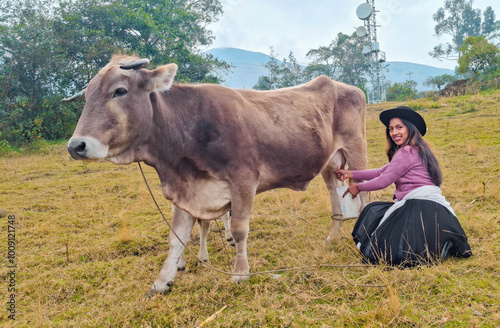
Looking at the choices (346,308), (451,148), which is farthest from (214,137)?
(451,148)

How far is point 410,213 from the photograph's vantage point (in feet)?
11.3

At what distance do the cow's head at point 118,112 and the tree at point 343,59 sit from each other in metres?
47.3

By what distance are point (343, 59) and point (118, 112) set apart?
49.6 meters

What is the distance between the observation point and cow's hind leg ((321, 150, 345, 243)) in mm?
4637

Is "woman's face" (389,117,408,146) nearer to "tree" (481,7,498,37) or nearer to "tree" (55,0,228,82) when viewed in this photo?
"tree" (55,0,228,82)

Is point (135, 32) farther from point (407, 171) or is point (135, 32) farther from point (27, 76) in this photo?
point (407, 171)

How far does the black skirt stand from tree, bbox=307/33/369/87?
154 feet

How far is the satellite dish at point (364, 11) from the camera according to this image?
3809 centimetres

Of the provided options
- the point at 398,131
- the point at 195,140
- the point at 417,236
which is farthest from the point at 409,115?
the point at 195,140

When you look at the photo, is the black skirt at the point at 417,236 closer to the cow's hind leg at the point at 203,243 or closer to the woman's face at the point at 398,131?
the woman's face at the point at 398,131

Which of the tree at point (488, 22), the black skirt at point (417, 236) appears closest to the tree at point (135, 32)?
the black skirt at point (417, 236)

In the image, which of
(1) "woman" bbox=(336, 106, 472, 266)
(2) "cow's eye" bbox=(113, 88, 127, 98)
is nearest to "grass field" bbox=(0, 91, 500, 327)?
(1) "woman" bbox=(336, 106, 472, 266)

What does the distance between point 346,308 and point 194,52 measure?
80.6 feet

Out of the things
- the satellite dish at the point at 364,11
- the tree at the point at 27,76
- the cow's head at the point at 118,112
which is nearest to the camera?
the cow's head at the point at 118,112
